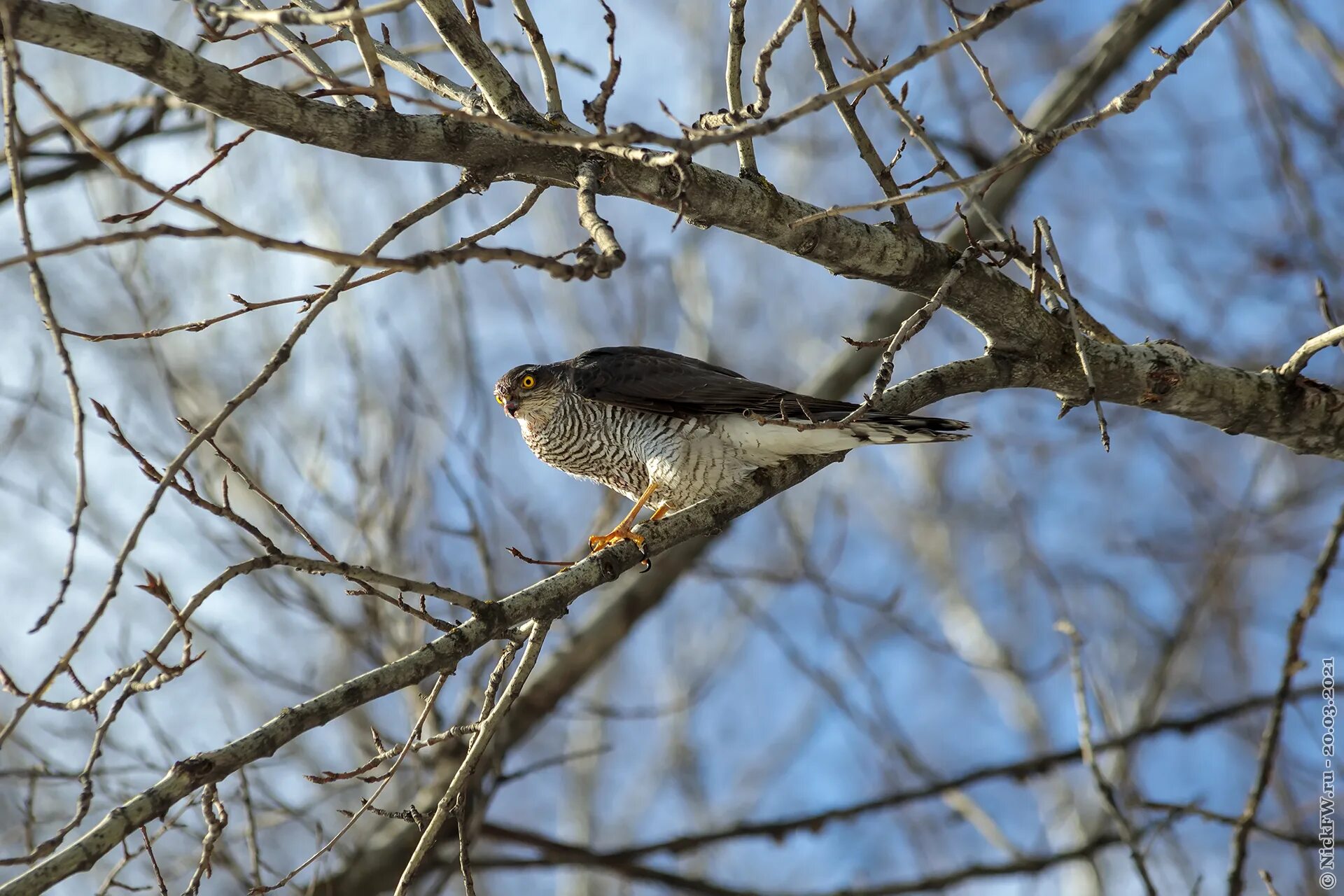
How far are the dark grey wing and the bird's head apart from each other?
0.13m

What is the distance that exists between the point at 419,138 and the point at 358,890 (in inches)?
146

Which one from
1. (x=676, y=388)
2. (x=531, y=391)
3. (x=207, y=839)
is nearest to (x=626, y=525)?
(x=676, y=388)

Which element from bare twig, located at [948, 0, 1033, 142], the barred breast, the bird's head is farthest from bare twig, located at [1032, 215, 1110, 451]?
the bird's head

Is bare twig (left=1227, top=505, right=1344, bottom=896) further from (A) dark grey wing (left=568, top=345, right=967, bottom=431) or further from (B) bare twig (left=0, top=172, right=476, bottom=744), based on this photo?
(B) bare twig (left=0, top=172, right=476, bottom=744)

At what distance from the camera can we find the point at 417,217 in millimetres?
2541

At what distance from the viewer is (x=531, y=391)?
5.18 meters

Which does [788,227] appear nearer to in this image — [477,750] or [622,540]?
[622,540]

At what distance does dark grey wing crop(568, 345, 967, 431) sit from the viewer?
159 inches

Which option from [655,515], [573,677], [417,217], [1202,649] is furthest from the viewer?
[1202,649]

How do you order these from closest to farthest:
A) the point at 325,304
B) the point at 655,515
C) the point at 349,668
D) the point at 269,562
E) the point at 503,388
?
the point at 269,562 → the point at 325,304 → the point at 655,515 → the point at 503,388 → the point at 349,668

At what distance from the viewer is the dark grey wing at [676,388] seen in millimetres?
4047

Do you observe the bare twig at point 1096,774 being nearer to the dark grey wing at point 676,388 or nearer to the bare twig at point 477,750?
the dark grey wing at point 676,388

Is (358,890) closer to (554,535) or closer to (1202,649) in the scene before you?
(554,535)

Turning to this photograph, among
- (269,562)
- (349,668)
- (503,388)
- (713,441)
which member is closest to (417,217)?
(269,562)
